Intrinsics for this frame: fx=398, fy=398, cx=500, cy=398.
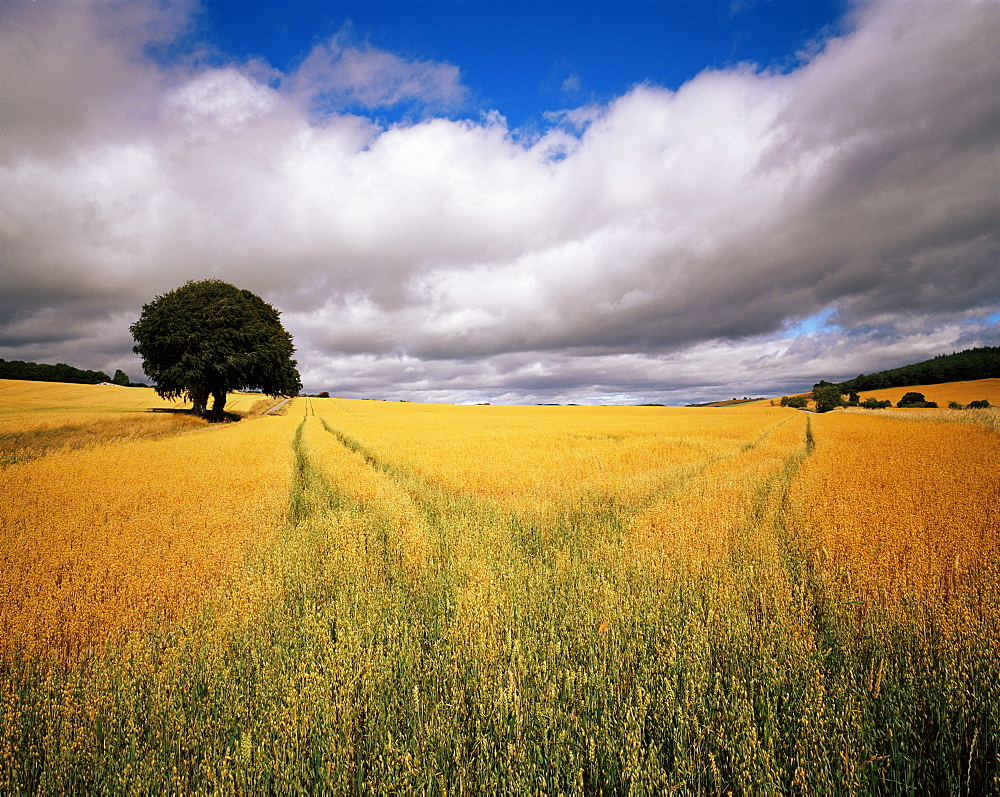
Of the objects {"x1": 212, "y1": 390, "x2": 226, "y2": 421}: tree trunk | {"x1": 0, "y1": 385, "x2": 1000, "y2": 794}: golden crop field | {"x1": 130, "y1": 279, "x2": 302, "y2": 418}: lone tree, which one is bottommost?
{"x1": 0, "y1": 385, "x2": 1000, "y2": 794}: golden crop field

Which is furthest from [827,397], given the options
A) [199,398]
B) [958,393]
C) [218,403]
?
[199,398]

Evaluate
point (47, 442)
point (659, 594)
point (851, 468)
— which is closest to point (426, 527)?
point (659, 594)

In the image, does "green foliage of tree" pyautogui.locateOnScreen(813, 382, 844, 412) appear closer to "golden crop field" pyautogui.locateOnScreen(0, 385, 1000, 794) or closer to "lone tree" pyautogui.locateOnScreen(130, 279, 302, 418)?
"golden crop field" pyautogui.locateOnScreen(0, 385, 1000, 794)

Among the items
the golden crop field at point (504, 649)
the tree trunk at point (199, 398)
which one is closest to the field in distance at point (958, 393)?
the golden crop field at point (504, 649)

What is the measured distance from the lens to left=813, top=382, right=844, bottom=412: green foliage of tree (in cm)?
8799

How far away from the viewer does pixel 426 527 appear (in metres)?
7.17

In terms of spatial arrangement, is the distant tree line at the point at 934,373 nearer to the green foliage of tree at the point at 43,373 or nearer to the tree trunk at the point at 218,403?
the tree trunk at the point at 218,403

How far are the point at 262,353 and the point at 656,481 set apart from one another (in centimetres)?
3791

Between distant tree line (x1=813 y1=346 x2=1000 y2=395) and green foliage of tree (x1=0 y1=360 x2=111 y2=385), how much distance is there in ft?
581

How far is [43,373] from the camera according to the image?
285 feet

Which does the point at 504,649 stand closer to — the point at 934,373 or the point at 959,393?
the point at 959,393

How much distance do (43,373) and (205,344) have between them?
9140 centimetres

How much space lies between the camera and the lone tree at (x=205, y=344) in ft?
111

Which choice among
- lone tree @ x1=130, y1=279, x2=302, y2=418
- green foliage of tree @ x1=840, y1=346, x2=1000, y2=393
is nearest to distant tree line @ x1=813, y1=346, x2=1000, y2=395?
green foliage of tree @ x1=840, y1=346, x2=1000, y2=393
